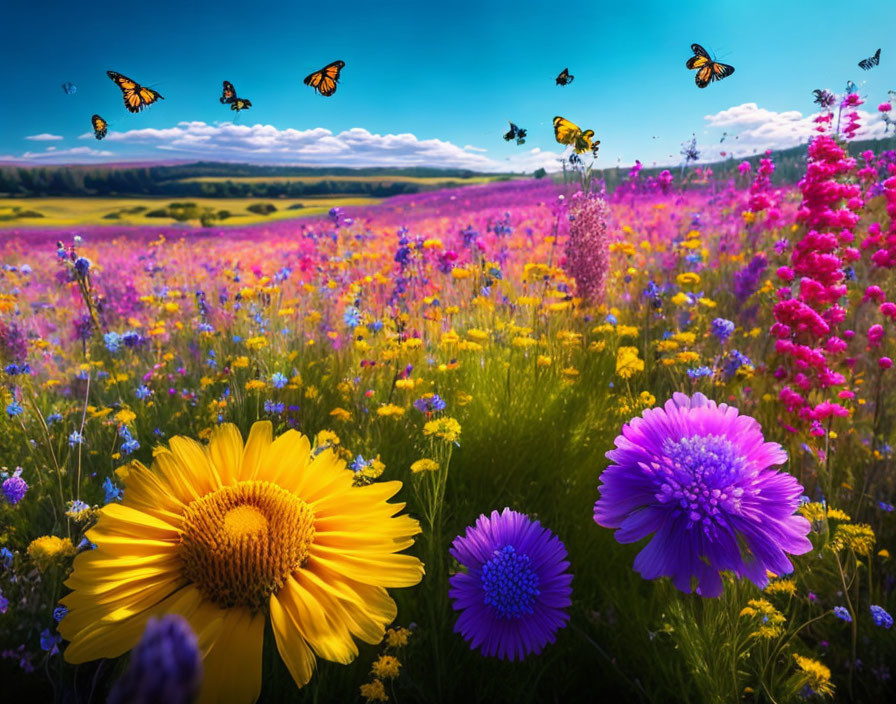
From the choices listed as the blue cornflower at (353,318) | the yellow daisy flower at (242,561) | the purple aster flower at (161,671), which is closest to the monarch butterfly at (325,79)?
the blue cornflower at (353,318)

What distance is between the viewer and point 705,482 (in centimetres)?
83

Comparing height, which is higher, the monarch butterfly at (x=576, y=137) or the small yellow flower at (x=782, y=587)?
the monarch butterfly at (x=576, y=137)

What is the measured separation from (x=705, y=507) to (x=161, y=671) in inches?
31.1

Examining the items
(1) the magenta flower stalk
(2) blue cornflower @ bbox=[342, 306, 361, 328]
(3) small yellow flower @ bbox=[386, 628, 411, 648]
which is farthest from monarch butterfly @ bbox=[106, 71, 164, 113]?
(3) small yellow flower @ bbox=[386, 628, 411, 648]

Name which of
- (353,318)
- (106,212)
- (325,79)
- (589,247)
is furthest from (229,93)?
(106,212)

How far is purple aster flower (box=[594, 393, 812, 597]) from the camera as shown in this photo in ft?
2.63

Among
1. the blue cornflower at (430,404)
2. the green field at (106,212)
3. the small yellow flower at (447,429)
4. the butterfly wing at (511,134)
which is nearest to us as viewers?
the small yellow flower at (447,429)

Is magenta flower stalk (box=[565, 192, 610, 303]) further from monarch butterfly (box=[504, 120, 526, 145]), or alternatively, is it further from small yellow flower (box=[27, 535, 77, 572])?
small yellow flower (box=[27, 535, 77, 572])

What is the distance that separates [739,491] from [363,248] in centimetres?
585

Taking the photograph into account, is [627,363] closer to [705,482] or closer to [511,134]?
[705,482]

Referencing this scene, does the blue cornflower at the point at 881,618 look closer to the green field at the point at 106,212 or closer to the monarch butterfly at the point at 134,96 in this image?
the monarch butterfly at the point at 134,96

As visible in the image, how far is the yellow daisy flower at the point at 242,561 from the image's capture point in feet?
2.18

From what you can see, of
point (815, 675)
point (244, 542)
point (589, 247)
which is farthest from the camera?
point (589, 247)

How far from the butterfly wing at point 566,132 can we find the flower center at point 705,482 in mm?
2754
